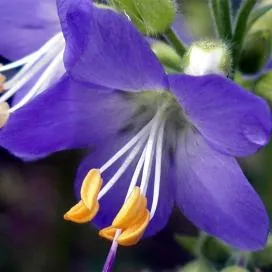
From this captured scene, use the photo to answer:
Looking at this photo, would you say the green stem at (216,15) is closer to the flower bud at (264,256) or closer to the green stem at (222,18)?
the green stem at (222,18)

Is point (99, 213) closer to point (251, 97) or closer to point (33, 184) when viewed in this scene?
point (251, 97)

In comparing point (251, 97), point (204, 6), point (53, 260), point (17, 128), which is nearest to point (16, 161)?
point (53, 260)

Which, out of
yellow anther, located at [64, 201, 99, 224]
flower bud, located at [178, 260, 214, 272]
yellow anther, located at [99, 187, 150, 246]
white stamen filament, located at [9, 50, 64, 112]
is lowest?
flower bud, located at [178, 260, 214, 272]

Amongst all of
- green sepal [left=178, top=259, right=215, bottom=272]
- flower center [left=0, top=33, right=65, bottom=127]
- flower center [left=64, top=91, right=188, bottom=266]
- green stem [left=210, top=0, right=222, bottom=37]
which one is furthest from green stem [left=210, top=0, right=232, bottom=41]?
green sepal [left=178, top=259, right=215, bottom=272]

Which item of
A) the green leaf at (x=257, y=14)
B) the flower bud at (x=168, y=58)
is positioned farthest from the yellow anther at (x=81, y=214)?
the green leaf at (x=257, y=14)

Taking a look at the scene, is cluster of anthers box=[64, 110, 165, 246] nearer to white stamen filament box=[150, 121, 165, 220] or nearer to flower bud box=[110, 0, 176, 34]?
white stamen filament box=[150, 121, 165, 220]
